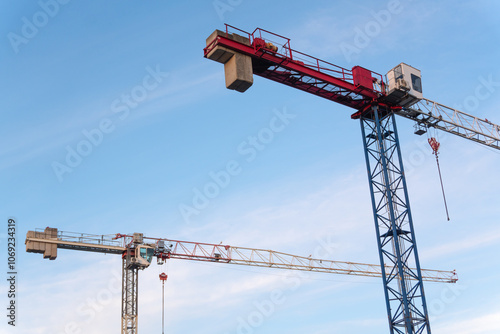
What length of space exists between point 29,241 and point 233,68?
35098 millimetres

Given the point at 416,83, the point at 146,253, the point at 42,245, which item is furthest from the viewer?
the point at 146,253

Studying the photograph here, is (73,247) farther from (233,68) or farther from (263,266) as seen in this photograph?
(233,68)

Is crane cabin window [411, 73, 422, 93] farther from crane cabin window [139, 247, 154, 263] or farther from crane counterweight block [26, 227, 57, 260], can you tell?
crane counterweight block [26, 227, 57, 260]

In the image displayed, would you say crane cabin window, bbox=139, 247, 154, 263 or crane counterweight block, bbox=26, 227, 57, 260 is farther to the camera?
crane cabin window, bbox=139, 247, 154, 263

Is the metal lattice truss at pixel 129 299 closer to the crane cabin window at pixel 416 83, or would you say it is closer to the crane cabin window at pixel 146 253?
the crane cabin window at pixel 146 253

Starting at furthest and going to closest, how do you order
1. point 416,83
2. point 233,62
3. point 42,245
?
point 42,245 < point 416,83 < point 233,62

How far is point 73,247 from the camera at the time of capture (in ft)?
244

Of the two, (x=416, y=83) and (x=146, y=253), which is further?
(x=146, y=253)

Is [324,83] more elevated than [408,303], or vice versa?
[324,83]

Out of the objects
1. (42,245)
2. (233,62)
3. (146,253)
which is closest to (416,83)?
(233,62)

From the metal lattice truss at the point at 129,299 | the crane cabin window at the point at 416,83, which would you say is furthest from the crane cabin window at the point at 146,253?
the crane cabin window at the point at 416,83

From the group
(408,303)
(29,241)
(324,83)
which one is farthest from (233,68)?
(29,241)

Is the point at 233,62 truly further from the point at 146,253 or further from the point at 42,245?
the point at 146,253

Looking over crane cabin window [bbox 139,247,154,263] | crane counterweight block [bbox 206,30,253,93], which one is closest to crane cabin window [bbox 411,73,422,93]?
crane counterweight block [bbox 206,30,253,93]
